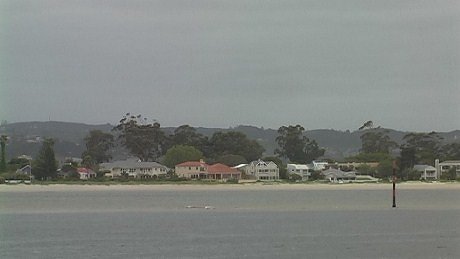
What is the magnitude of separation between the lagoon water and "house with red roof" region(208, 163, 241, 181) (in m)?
40.1

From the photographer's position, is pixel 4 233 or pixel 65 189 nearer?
pixel 4 233

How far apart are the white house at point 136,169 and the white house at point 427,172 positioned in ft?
104

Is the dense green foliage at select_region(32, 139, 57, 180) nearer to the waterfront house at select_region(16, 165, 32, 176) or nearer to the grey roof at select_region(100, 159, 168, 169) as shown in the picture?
the waterfront house at select_region(16, 165, 32, 176)

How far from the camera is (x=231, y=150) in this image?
124 metres

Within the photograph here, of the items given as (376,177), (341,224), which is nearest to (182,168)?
(376,177)

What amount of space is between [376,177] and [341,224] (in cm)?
6235

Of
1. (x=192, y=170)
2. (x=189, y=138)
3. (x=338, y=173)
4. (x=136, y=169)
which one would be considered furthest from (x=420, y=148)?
(x=136, y=169)

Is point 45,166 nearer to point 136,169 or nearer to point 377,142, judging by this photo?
point 136,169

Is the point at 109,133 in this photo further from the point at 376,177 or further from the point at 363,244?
the point at 363,244

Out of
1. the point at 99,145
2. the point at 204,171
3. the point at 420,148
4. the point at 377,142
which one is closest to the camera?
the point at 204,171

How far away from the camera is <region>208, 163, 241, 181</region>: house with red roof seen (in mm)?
106750

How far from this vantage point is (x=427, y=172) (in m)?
104

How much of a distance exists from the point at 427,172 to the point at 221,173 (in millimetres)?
A: 25754

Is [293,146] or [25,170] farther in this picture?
[293,146]
